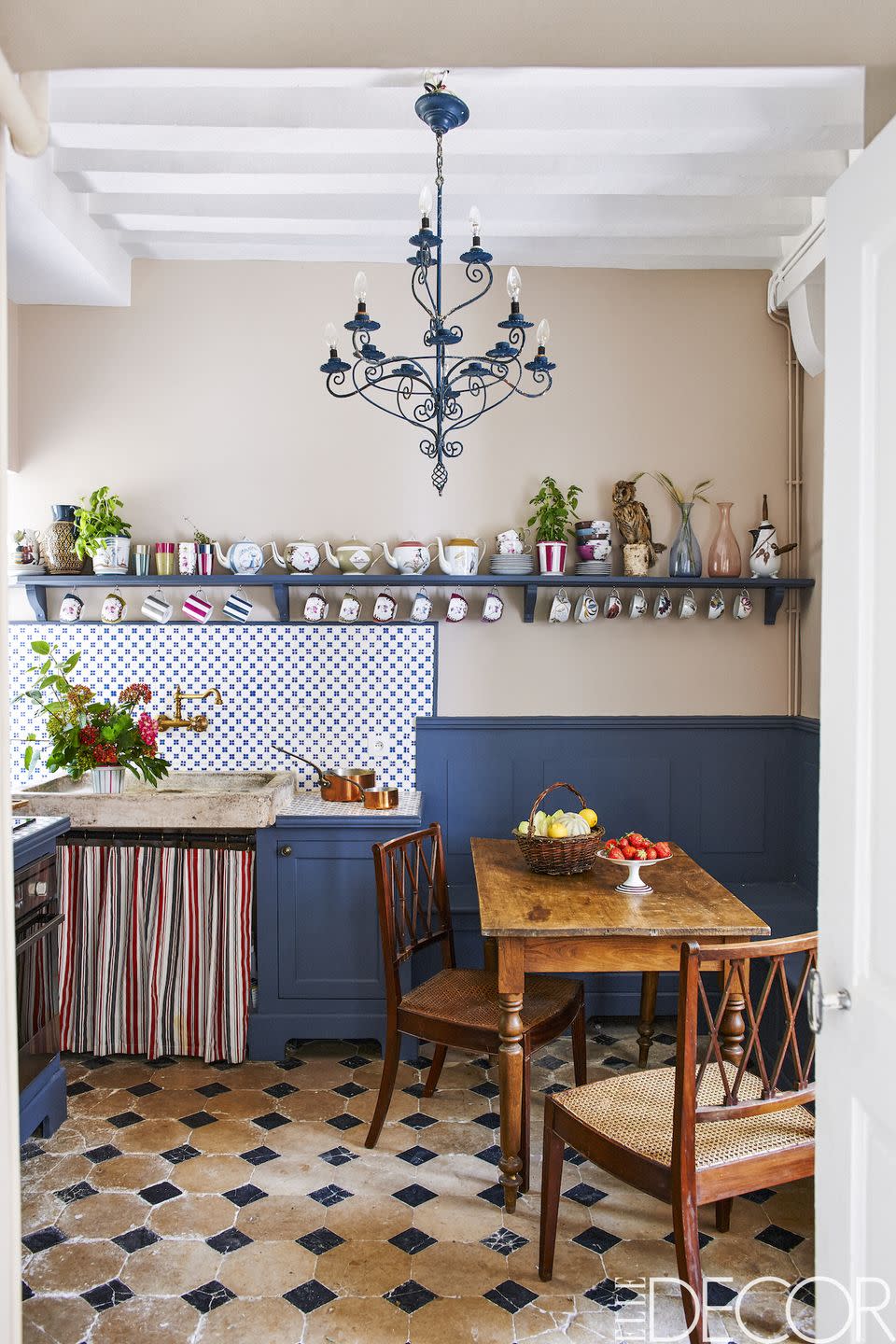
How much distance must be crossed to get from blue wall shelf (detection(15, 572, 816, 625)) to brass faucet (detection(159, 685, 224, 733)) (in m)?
0.45

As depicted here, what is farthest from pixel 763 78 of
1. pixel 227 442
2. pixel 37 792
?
pixel 37 792

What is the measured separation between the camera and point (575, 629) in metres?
4.40

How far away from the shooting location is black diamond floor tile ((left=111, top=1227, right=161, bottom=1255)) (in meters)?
2.64

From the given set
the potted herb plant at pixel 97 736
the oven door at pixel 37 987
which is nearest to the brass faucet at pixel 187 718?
the potted herb plant at pixel 97 736

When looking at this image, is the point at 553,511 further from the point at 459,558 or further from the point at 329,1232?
the point at 329,1232

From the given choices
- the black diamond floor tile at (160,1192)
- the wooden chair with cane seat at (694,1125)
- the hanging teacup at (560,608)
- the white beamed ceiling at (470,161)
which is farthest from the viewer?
the hanging teacup at (560,608)

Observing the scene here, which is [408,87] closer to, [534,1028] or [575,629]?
[575,629]

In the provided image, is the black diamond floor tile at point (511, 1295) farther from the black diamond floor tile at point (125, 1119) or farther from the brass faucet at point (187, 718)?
the brass faucet at point (187, 718)

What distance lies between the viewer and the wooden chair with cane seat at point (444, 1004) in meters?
2.92

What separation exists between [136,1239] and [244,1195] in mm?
321

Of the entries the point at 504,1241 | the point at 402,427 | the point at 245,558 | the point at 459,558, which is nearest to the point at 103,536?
the point at 245,558

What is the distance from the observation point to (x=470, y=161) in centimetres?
343

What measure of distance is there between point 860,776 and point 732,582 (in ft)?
9.28

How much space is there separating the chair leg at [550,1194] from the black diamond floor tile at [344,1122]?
975mm
